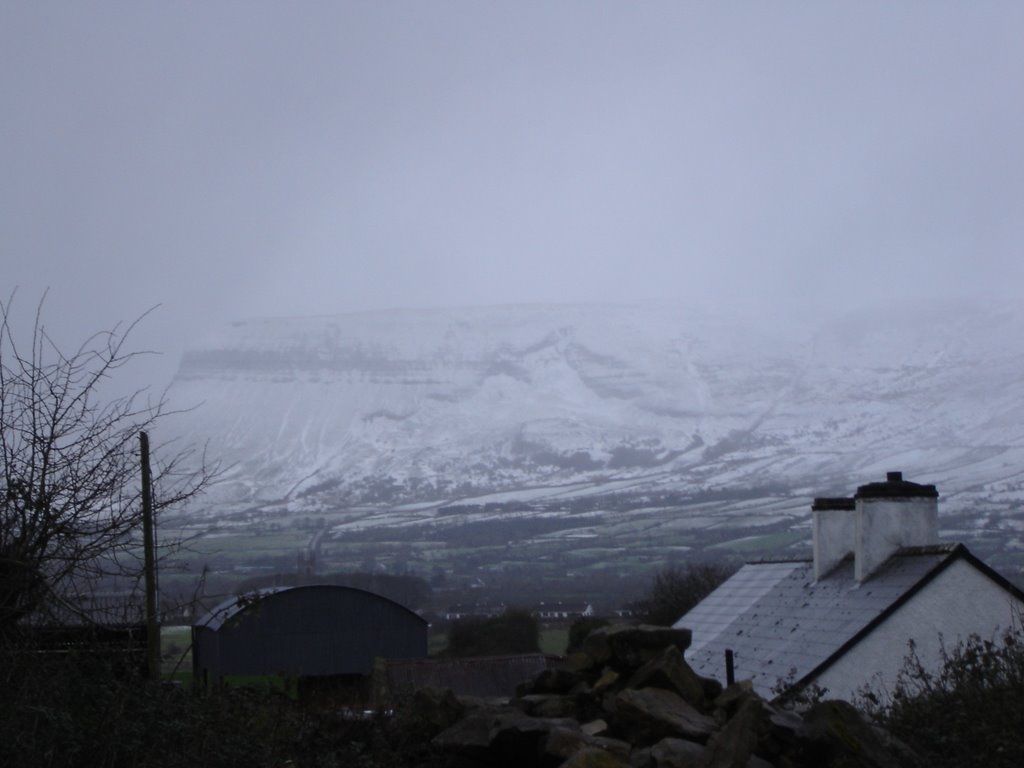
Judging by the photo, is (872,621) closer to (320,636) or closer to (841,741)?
(841,741)

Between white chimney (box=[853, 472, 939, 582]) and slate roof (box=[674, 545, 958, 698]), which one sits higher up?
white chimney (box=[853, 472, 939, 582])

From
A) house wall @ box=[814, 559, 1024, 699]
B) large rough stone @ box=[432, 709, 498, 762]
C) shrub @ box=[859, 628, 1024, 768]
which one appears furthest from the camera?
house wall @ box=[814, 559, 1024, 699]

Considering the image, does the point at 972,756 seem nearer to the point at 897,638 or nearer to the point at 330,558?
the point at 897,638

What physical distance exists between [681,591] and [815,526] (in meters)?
26.4

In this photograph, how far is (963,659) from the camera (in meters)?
11.7

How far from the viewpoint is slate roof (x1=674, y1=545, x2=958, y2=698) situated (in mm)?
18297

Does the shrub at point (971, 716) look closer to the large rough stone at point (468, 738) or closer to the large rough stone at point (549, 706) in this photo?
the large rough stone at point (549, 706)

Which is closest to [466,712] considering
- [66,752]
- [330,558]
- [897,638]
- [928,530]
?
[66,752]

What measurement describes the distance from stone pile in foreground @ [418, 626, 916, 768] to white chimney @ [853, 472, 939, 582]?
8236 mm

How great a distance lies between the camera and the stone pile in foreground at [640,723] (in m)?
9.83

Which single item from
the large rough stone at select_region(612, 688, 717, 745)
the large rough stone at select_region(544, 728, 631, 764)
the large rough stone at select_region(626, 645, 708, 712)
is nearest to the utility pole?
the large rough stone at select_region(544, 728, 631, 764)

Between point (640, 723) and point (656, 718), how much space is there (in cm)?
18

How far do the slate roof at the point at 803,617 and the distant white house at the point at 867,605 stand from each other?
0.09ft

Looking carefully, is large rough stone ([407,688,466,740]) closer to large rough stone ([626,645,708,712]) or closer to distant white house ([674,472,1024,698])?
large rough stone ([626,645,708,712])
